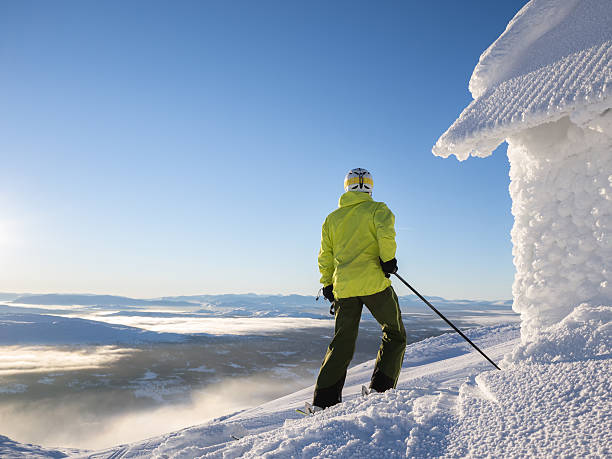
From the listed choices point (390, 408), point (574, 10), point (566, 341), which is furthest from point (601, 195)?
point (390, 408)

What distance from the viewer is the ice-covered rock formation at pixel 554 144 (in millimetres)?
1911

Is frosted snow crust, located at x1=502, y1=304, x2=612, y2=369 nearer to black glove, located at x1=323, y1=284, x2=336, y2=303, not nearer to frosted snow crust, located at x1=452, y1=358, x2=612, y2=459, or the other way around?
frosted snow crust, located at x1=452, y1=358, x2=612, y2=459

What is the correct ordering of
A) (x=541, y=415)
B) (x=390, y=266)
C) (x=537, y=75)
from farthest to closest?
(x=390, y=266) < (x=537, y=75) < (x=541, y=415)

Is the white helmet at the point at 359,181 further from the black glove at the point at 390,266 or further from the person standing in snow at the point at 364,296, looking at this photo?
the black glove at the point at 390,266

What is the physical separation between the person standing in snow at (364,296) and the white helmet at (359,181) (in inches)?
4.5

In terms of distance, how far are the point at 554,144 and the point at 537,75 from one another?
1.41 feet

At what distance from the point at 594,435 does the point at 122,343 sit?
18.8 m

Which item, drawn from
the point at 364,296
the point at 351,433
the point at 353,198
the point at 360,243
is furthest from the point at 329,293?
the point at 351,433

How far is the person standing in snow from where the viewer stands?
2.40 metres

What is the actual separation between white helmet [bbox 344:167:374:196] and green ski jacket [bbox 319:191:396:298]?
0.06m

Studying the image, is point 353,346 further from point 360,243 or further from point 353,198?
point 353,198

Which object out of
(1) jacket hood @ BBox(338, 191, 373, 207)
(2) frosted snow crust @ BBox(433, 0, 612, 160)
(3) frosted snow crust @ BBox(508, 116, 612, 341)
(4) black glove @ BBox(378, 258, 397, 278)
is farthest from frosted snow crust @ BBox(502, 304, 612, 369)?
(1) jacket hood @ BBox(338, 191, 373, 207)

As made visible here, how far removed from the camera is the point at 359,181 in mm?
2660

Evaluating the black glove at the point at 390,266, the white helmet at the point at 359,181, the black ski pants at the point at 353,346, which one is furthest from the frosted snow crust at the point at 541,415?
the white helmet at the point at 359,181
